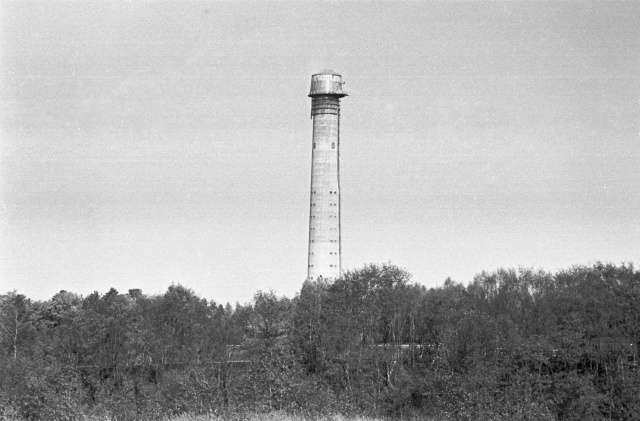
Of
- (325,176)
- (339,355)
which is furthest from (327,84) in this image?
(339,355)

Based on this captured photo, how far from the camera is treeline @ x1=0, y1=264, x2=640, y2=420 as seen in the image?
56.2m

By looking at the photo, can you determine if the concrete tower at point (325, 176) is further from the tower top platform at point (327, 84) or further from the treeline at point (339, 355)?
the treeline at point (339, 355)

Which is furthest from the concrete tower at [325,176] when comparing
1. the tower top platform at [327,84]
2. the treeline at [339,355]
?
the treeline at [339,355]

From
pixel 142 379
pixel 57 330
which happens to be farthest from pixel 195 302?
pixel 142 379

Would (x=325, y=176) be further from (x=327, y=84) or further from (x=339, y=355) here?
(x=339, y=355)

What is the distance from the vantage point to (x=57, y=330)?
72.2 metres

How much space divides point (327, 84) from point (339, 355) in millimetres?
41544

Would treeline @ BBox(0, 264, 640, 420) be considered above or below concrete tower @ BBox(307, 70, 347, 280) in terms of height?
below

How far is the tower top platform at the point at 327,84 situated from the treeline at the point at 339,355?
24.2m

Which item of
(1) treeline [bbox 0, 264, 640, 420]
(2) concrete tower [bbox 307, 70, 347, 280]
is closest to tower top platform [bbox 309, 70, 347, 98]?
(2) concrete tower [bbox 307, 70, 347, 280]

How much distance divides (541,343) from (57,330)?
28.1 metres

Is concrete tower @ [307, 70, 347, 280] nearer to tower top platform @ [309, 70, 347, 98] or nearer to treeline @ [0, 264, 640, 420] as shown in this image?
tower top platform @ [309, 70, 347, 98]

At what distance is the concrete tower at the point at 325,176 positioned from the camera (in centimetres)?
10000

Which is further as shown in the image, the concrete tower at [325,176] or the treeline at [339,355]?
the concrete tower at [325,176]
